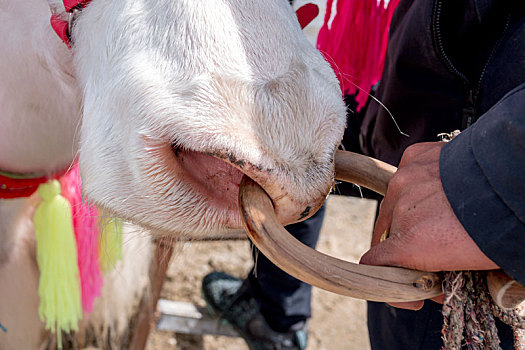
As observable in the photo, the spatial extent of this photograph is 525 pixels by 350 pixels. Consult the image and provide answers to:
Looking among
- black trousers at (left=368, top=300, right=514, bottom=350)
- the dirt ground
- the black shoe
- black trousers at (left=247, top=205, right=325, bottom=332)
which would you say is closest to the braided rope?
black trousers at (left=368, top=300, right=514, bottom=350)

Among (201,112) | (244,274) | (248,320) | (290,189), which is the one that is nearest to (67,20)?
(201,112)

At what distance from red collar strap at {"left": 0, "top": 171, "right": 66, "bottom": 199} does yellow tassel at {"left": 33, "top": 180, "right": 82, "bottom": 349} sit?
0.04 meters

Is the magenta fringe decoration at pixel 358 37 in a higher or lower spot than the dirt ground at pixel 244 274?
higher

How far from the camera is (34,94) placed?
0.89 m

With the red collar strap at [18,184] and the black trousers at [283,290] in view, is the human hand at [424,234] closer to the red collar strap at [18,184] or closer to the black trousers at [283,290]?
the red collar strap at [18,184]

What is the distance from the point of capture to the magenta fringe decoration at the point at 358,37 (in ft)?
3.65

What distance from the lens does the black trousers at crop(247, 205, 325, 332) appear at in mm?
1627

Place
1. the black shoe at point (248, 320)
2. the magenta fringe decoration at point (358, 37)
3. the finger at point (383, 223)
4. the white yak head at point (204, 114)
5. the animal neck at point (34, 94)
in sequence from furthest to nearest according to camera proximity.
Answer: the black shoe at point (248, 320) < the magenta fringe decoration at point (358, 37) < the animal neck at point (34, 94) < the finger at point (383, 223) < the white yak head at point (204, 114)

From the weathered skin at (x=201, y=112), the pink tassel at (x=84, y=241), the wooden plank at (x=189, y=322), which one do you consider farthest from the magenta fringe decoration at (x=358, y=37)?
the wooden plank at (x=189, y=322)

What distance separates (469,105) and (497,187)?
1.24 ft

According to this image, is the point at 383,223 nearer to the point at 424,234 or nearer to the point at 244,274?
the point at 424,234

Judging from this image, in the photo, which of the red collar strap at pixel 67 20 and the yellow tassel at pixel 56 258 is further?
the yellow tassel at pixel 56 258

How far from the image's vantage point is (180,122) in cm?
55

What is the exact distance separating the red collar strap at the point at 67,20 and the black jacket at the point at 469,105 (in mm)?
584
